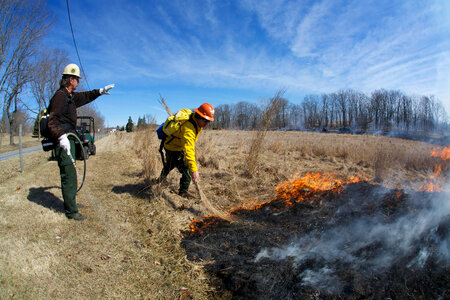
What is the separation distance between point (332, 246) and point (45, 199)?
4.45 m

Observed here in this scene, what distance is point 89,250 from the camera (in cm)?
267

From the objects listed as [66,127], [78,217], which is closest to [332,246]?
[78,217]

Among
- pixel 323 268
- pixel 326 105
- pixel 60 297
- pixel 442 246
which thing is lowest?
pixel 60 297

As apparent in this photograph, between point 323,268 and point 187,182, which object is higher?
point 187,182

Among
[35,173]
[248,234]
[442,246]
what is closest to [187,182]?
[248,234]

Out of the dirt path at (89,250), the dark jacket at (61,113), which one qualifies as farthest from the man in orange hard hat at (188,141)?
the dark jacket at (61,113)

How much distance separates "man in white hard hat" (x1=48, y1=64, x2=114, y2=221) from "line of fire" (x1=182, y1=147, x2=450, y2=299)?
1737 millimetres

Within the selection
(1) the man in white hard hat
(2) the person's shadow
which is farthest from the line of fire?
(2) the person's shadow

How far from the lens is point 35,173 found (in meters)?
5.45

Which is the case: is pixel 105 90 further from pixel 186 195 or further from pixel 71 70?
pixel 186 195

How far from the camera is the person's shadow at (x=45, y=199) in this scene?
359 cm

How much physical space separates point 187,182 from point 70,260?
2121 millimetres

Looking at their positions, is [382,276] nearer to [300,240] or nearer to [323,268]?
[323,268]

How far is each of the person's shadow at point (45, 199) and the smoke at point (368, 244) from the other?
3.25 m
